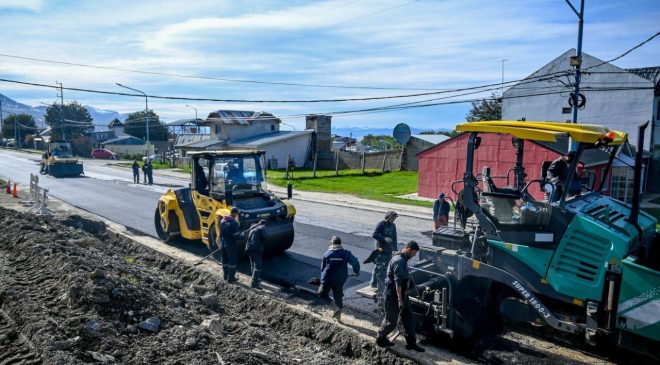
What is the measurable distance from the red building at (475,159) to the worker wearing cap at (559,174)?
481 inches

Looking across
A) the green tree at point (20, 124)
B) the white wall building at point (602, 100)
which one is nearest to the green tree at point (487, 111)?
the white wall building at point (602, 100)

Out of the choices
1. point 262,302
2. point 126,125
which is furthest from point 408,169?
point 126,125

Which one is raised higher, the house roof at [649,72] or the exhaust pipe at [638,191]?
the house roof at [649,72]

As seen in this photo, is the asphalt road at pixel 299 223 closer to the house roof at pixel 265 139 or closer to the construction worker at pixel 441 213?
the construction worker at pixel 441 213

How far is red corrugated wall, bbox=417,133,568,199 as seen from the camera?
19672mm

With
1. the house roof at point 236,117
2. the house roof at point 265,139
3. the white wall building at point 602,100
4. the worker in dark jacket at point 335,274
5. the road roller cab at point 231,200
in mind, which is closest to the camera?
the worker in dark jacket at point 335,274

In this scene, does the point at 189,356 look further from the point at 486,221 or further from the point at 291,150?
the point at 291,150

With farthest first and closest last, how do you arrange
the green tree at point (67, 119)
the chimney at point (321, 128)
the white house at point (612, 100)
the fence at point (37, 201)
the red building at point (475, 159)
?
the green tree at point (67, 119) → the chimney at point (321, 128) → the white house at point (612, 100) → the red building at point (475, 159) → the fence at point (37, 201)

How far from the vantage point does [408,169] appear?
3806 centimetres

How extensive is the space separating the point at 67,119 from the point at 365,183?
236 feet

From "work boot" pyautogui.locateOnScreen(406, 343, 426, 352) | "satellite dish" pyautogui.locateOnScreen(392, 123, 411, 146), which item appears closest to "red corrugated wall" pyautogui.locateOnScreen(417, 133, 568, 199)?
"satellite dish" pyautogui.locateOnScreen(392, 123, 411, 146)

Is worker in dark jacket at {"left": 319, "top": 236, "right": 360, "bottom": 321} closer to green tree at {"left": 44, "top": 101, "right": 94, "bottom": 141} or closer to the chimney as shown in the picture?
the chimney

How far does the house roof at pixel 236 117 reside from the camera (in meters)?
47.9

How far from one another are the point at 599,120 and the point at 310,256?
24106 mm
